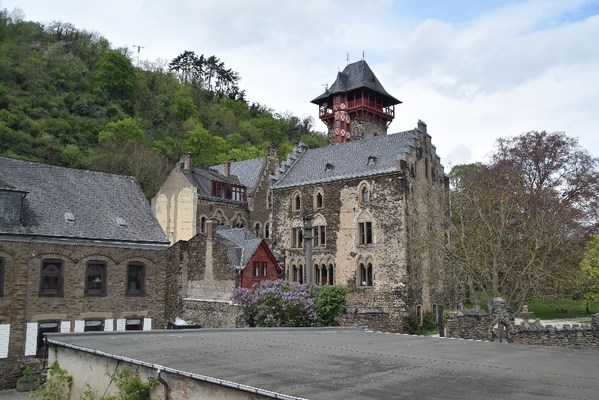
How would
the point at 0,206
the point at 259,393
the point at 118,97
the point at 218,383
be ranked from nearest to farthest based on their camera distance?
the point at 259,393 < the point at 218,383 < the point at 0,206 < the point at 118,97

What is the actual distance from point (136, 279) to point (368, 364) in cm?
1890

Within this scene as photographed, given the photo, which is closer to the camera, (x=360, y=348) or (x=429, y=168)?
(x=360, y=348)

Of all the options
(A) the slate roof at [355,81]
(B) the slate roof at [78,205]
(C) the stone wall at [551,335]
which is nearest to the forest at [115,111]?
(A) the slate roof at [355,81]

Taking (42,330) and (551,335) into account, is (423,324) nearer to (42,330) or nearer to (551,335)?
Answer: (551,335)

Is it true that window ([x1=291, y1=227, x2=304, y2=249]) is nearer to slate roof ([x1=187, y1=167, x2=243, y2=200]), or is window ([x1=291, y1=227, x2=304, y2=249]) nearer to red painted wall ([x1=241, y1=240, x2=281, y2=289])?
red painted wall ([x1=241, y1=240, x2=281, y2=289])

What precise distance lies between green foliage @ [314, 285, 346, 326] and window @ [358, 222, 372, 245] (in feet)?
24.5

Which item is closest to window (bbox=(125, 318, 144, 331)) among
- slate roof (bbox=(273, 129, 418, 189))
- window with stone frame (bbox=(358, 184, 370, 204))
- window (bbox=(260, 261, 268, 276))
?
window (bbox=(260, 261, 268, 276))

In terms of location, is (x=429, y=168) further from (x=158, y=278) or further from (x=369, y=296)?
(x=158, y=278)

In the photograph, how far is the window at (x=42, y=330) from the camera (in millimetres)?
21814

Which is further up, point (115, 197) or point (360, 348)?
point (115, 197)

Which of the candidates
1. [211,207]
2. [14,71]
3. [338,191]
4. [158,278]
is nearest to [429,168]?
[338,191]

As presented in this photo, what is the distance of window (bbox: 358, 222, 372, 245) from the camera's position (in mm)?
35750

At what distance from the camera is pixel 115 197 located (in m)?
27.7

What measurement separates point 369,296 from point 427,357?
81.0 feet
